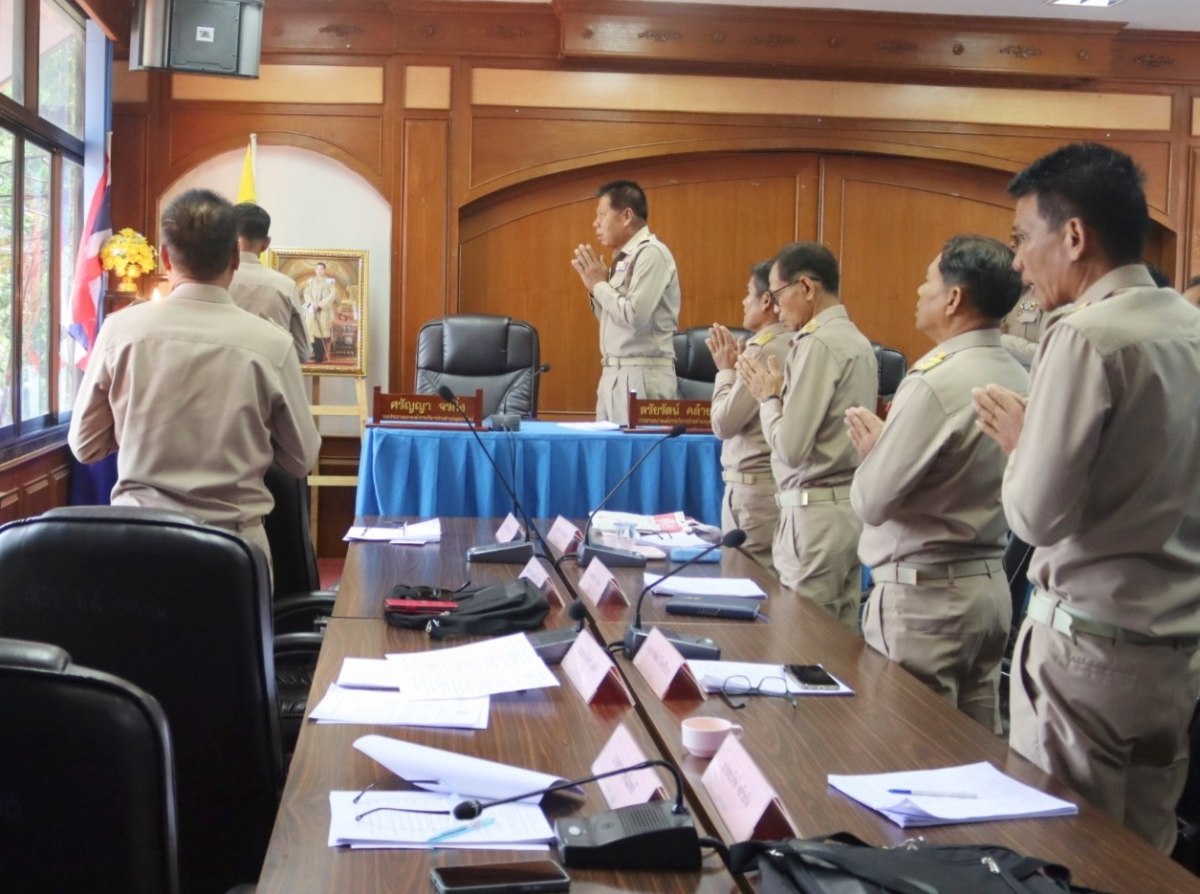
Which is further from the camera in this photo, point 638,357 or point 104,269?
point 104,269

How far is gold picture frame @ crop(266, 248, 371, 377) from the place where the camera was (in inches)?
243

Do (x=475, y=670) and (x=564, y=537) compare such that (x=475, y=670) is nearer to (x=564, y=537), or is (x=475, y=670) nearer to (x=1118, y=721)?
(x=1118, y=721)

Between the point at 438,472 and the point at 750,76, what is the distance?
3.29m

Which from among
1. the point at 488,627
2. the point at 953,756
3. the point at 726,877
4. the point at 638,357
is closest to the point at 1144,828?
the point at 953,756

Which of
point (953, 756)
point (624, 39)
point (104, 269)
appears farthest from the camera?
point (624, 39)

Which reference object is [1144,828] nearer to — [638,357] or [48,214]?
[638,357]

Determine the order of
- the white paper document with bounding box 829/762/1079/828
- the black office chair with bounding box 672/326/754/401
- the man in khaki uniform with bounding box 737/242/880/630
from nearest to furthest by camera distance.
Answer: the white paper document with bounding box 829/762/1079/828, the man in khaki uniform with bounding box 737/242/880/630, the black office chair with bounding box 672/326/754/401

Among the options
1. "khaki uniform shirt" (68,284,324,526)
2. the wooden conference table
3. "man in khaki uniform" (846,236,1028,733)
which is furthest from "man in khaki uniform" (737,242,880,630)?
"khaki uniform shirt" (68,284,324,526)

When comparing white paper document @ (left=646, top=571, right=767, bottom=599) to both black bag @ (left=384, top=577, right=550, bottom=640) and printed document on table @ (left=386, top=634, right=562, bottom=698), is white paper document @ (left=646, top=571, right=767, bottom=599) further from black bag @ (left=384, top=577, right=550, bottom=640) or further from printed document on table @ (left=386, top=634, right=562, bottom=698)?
printed document on table @ (left=386, top=634, right=562, bottom=698)

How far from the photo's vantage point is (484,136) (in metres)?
6.38

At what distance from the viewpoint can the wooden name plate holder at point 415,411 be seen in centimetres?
438

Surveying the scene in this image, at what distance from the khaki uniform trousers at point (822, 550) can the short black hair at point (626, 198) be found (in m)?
2.15

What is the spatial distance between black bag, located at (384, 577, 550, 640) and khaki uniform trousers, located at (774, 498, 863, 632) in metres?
1.06

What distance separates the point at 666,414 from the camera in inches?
179
